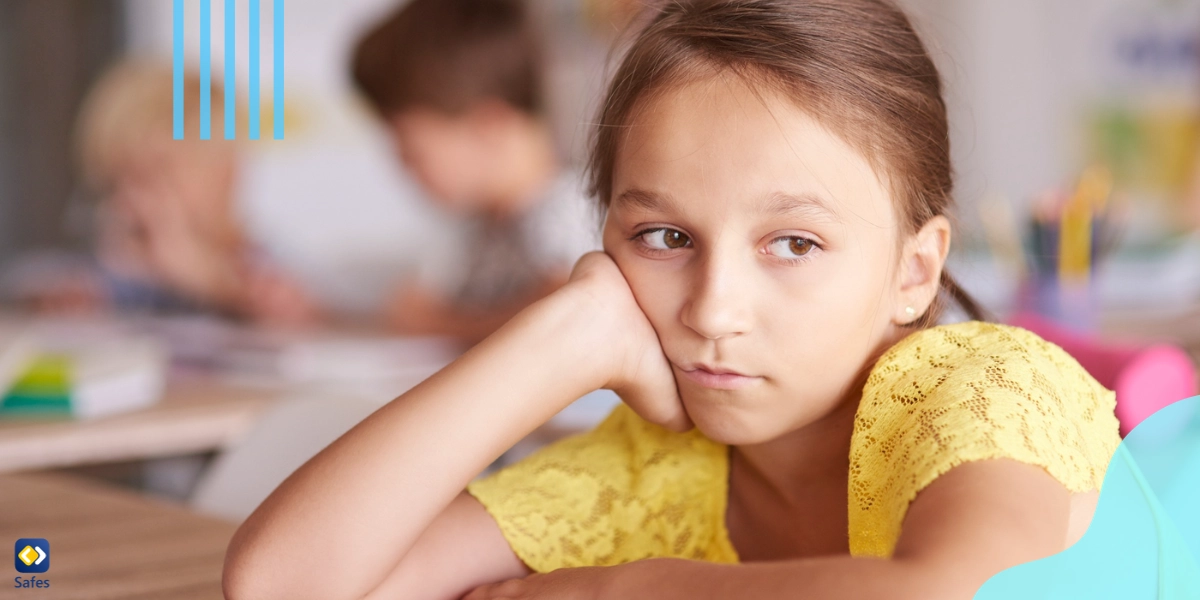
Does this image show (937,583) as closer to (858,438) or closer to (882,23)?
(858,438)

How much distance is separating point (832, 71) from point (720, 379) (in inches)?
8.2

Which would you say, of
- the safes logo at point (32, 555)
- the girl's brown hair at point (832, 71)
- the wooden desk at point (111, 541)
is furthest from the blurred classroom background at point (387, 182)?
the girl's brown hair at point (832, 71)

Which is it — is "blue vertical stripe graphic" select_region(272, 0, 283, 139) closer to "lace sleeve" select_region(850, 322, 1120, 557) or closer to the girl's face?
the girl's face

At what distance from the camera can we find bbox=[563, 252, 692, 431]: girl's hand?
756 millimetres

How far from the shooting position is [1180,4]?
3.32 m

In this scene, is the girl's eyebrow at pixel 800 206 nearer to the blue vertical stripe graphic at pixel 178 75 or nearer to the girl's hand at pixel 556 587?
the girl's hand at pixel 556 587

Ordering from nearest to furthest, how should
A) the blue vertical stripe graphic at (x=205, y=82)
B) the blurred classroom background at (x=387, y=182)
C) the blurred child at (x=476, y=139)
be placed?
the blue vertical stripe graphic at (x=205, y=82)
the blurred classroom background at (x=387, y=182)
the blurred child at (x=476, y=139)

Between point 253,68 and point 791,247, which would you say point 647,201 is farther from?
point 253,68

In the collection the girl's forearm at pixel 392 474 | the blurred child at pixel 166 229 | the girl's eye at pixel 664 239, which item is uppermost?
the girl's eye at pixel 664 239

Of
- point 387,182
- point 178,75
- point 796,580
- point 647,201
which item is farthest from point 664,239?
point 387,182

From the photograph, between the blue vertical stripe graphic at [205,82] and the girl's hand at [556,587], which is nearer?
the girl's hand at [556,587]

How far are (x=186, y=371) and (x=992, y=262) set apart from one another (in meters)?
1.63

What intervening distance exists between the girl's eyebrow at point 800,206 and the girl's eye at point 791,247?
0.7 inches

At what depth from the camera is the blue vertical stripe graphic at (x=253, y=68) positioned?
77 cm
